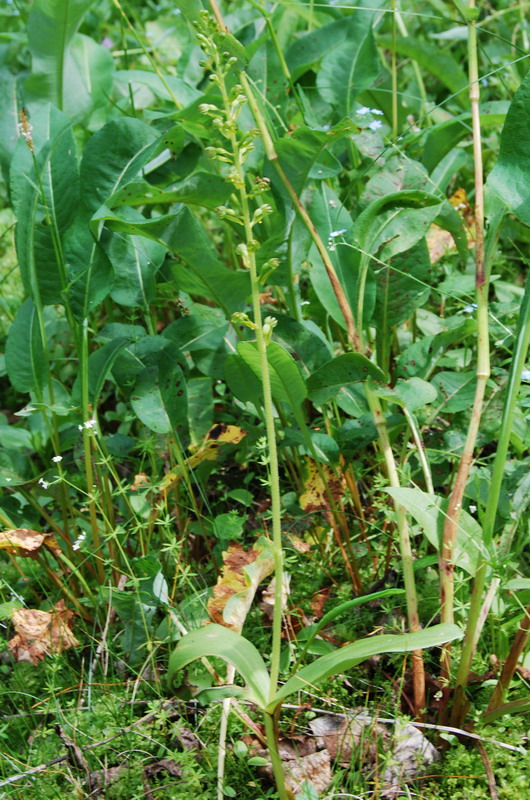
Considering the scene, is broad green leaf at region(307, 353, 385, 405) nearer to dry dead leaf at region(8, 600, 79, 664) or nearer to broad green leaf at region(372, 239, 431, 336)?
broad green leaf at region(372, 239, 431, 336)

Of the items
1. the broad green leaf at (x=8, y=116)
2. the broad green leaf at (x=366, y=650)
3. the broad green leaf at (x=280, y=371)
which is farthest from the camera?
the broad green leaf at (x=8, y=116)

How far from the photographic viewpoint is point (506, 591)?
1.55 metres

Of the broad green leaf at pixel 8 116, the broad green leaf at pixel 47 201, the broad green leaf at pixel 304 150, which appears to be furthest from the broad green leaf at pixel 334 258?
the broad green leaf at pixel 8 116

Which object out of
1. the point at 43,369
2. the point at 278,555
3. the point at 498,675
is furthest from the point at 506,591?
the point at 43,369

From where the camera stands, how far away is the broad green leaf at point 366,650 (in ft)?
3.99

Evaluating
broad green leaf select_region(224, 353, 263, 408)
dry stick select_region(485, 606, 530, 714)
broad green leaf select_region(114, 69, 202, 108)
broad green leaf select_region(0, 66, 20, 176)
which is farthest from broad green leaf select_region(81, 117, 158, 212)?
dry stick select_region(485, 606, 530, 714)

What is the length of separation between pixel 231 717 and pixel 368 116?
5.63 ft

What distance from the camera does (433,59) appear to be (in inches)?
101

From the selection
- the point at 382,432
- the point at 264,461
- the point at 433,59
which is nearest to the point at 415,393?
the point at 382,432

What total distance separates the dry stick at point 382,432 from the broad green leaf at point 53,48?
102 centimetres

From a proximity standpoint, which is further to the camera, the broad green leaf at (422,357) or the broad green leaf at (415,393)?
the broad green leaf at (422,357)

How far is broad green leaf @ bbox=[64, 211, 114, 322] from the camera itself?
1895mm

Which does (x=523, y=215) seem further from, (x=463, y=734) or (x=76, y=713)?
(x=76, y=713)

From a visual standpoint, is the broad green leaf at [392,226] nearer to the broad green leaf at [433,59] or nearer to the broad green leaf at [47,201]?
the broad green leaf at [47,201]
